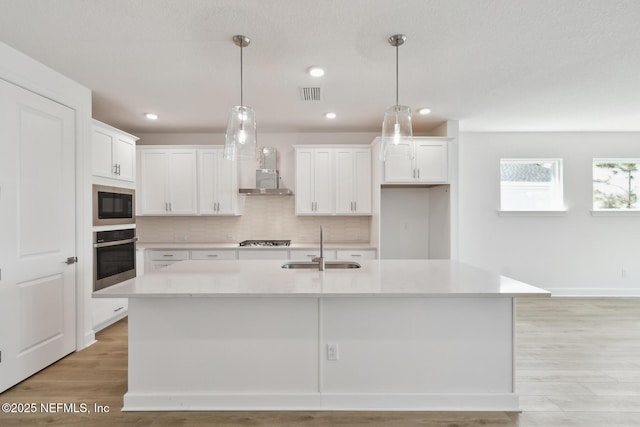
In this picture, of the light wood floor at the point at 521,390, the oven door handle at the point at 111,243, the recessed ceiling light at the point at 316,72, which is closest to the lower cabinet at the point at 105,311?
the light wood floor at the point at 521,390

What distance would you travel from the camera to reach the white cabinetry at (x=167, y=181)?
4.79 meters

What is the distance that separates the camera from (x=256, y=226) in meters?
5.18

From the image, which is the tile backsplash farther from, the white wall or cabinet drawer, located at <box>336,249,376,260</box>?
the white wall

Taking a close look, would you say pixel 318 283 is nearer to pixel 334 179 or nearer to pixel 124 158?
pixel 334 179

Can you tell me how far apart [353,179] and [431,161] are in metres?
1.06

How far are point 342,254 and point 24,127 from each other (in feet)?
11.2

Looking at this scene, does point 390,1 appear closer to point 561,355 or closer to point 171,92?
point 171,92

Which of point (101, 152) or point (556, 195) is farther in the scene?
point (556, 195)

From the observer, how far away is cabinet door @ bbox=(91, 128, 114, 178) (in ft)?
11.3

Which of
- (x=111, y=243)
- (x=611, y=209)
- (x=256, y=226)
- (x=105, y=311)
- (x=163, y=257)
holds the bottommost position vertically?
(x=105, y=311)

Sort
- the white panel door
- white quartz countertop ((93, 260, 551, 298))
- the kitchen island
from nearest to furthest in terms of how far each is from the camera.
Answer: white quartz countertop ((93, 260, 551, 298)), the kitchen island, the white panel door

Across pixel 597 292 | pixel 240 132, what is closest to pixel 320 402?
pixel 240 132

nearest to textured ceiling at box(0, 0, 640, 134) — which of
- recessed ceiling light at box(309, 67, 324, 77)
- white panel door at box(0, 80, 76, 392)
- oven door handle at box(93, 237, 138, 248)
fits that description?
recessed ceiling light at box(309, 67, 324, 77)

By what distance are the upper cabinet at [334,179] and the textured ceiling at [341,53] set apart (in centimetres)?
74
